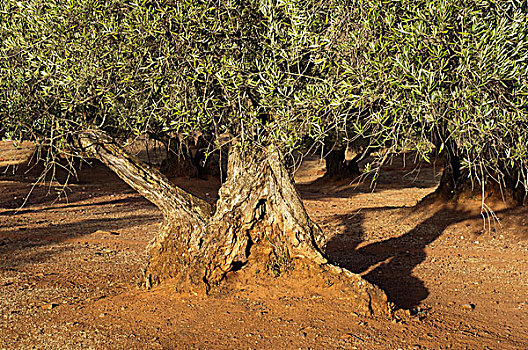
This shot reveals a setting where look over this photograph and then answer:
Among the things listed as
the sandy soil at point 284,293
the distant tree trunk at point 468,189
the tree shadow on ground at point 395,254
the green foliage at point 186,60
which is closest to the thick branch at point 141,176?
the green foliage at point 186,60

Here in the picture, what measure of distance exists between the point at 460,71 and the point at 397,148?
97 centimetres

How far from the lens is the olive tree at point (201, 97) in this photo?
543cm

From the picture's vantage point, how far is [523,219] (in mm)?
12578

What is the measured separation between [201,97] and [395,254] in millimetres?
6492

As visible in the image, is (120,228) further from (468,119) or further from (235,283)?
(468,119)

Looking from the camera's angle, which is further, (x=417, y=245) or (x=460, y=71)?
(x=417, y=245)

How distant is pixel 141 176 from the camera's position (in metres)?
7.24

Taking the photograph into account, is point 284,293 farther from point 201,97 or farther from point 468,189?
point 468,189

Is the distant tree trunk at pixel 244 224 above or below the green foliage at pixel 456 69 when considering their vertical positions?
below

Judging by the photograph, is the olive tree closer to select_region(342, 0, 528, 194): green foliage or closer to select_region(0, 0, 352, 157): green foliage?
select_region(0, 0, 352, 157): green foliage

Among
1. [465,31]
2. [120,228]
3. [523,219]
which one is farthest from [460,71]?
[120,228]

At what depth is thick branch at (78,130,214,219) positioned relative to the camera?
7.11m

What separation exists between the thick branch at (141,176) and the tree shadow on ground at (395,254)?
11.0ft

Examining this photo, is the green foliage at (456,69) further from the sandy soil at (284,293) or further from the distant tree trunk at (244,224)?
the distant tree trunk at (244,224)
